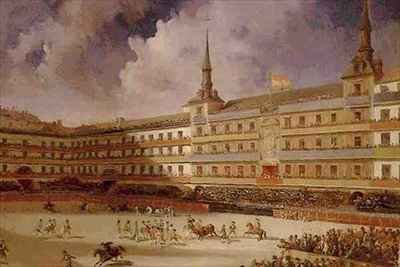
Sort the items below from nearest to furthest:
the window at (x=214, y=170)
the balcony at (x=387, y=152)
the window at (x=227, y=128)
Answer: the balcony at (x=387, y=152)
the window at (x=227, y=128)
the window at (x=214, y=170)

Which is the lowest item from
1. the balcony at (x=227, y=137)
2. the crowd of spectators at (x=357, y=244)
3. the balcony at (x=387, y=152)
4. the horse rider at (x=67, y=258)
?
the horse rider at (x=67, y=258)

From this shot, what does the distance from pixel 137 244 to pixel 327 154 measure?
230cm

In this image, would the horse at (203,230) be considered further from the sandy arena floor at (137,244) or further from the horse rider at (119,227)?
the horse rider at (119,227)

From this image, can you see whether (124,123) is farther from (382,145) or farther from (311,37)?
(382,145)

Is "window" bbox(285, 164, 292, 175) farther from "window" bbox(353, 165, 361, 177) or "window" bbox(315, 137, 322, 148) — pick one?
"window" bbox(353, 165, 361, 177)

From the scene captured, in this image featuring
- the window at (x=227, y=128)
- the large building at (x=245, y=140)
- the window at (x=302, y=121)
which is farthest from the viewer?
the window at (x=227, y=128)

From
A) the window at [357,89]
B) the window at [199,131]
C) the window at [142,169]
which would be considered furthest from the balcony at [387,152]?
the window at [142,169]

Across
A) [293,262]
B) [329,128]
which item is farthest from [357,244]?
[329,128]

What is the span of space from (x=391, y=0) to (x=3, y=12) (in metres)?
4.25

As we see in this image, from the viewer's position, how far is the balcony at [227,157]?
6234mm

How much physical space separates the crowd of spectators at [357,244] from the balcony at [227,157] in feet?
2.90

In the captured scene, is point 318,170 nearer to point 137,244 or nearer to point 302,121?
point 302,121

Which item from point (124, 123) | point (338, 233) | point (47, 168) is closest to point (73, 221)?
point (47, 168)

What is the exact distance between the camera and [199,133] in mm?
6496
